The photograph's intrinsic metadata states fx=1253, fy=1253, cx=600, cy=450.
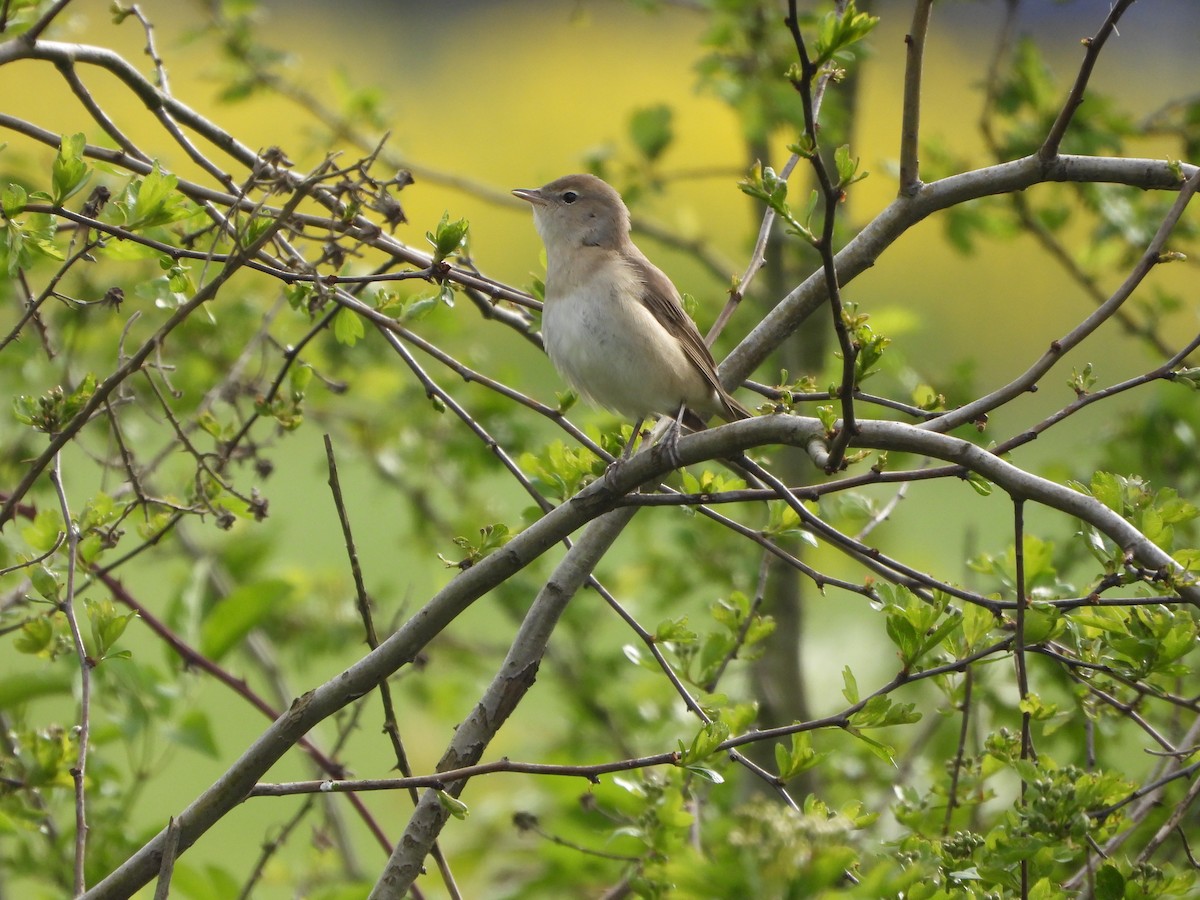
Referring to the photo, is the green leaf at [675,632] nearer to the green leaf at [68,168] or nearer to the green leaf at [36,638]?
the green leaf at [36,638]

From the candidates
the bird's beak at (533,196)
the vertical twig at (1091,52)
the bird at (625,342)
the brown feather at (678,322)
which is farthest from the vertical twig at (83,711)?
the bird's beak at (533,196)

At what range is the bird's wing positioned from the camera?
9.62 ft

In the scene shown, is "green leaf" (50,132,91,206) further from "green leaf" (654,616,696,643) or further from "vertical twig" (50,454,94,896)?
"green leaf" (654,616,696,643)

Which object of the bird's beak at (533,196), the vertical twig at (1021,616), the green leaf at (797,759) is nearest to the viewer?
the vertical twig at (1021,616)

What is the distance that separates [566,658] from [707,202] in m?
12.5

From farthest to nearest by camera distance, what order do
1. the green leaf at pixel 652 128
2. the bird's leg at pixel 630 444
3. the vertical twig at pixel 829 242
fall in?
the green leaf at pixel 652 128 < the bird's leg at pixel 630 444 < the vertical twig at pixel 829 242

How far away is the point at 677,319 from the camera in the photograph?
3164 mm

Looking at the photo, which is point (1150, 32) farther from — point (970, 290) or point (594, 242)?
point (594, 242)

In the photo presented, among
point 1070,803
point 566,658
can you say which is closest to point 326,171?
point 1070,803

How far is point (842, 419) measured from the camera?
5.50 ft

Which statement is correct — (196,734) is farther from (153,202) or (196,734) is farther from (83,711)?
(153,202)

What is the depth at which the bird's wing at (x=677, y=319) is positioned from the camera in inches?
115

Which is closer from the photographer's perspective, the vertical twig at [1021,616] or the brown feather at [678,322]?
the vertical twig at [1021,616]

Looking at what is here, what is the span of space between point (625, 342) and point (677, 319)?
183mm
